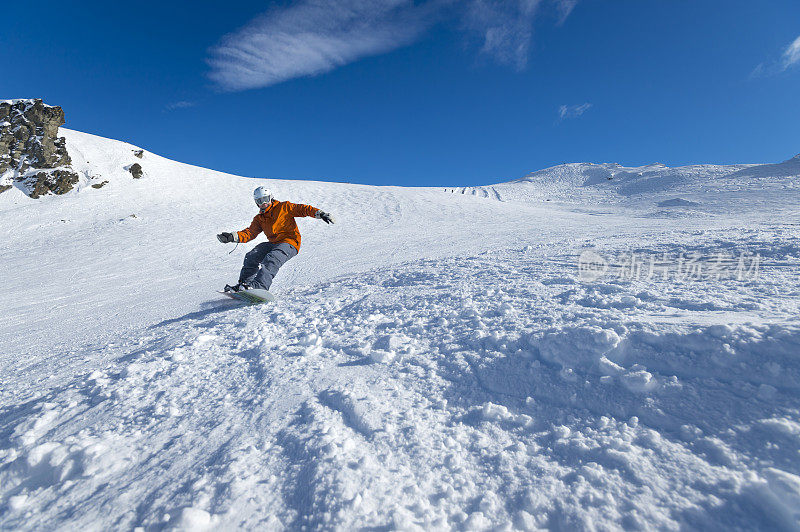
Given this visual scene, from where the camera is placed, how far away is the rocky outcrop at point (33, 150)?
824 inches

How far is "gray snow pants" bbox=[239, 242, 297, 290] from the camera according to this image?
489 centimetres

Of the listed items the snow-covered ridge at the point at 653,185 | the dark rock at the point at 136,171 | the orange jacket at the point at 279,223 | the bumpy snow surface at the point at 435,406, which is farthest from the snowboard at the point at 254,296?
the dark rock at the point at 136,171

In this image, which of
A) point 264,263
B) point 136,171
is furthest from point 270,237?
point 136,171

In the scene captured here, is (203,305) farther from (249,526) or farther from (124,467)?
(249,526)

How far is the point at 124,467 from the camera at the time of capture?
181 cm

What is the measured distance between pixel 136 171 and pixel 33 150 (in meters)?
6.79

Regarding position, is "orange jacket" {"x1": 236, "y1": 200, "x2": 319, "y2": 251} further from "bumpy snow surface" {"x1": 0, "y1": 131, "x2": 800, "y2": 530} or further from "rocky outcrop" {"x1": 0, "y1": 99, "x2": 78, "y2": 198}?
"rocky outcrop" {"x1": 0, "y1": 99, "x2": 78, "y2": 198}

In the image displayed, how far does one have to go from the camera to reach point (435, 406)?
6.93 ft

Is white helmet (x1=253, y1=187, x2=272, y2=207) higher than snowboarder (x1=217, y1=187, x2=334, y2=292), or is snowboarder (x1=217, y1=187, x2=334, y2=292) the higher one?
white helmet (x1=253, y1=187, x2=272, y2=207)

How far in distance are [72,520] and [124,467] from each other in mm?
293

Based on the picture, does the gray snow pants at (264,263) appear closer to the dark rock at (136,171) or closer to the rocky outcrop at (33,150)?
the dark rock at (136,171)

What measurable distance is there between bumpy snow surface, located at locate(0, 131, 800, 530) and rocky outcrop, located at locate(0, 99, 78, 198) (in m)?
23.0

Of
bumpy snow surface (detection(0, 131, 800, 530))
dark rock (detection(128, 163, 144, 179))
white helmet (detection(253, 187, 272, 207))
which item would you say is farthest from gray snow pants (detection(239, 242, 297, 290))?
dark rock (detection(128, 163, 144, 179))

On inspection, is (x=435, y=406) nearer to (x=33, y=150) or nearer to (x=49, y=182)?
(x=49, y=182)
